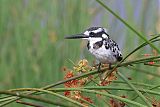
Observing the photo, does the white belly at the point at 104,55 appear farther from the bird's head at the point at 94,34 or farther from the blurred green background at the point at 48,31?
the blurred green background at the point at 48,31

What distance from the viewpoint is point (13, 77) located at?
108 inches

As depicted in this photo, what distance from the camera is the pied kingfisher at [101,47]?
152 centimetres

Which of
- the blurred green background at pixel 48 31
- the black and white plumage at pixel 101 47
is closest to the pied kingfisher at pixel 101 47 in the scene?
the black and white plumage at pixel 101 47

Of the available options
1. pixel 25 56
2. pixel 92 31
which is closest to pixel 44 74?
pixel 25 56

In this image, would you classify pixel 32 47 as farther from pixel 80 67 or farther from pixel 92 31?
pixel 80 67

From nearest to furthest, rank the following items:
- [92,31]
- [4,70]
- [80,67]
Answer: [80,67] < [92,31] < [4,70]

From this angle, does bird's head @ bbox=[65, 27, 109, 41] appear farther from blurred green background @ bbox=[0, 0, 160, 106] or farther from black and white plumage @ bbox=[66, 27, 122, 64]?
blurred green background @ bbox=[0, 0, 160, 106]

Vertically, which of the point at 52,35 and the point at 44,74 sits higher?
the point at 52,35

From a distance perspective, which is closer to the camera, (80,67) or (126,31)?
(80,67)

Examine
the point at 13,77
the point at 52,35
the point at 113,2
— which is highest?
the point at 113,2

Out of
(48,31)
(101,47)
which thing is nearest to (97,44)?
(101,47)

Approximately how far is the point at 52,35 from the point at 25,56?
0.19 meters

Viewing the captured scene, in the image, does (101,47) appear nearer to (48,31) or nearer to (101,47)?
(101,47)

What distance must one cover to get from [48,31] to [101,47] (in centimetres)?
123
